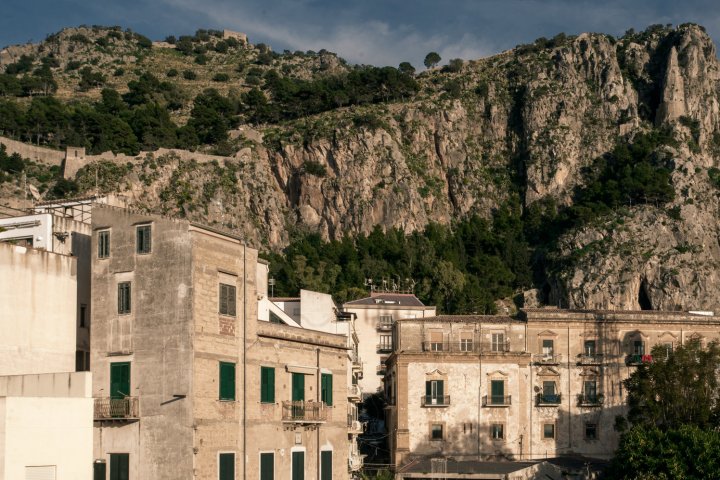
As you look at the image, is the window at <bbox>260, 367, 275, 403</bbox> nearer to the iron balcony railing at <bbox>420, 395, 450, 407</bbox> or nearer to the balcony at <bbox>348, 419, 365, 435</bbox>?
the balcony at <bbox>348, 419, 365, 435</bbox>

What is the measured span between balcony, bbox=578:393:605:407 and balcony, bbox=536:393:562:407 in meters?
1.64

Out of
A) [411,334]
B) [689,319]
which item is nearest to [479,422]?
[411,334]

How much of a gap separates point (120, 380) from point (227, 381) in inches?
173

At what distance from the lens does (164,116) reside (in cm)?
17162

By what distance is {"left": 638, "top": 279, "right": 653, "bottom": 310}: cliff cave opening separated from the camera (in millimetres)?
145000

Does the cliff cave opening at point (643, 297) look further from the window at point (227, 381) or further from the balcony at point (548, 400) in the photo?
the window at point (227, 381)

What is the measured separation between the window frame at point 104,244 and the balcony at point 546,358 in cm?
4328

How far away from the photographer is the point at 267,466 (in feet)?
187

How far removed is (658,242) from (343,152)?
40.5m

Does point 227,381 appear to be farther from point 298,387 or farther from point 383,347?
point 383,347

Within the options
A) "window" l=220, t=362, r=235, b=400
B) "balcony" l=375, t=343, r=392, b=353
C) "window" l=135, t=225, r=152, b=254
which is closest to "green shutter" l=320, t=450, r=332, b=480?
"window" l=220, t=362, r=235, b=400

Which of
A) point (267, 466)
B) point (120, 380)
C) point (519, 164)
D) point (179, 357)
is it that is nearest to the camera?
point (179, 357)

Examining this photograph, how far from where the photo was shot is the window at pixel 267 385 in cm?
5719

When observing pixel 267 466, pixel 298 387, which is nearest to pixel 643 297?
pixel 298 387
